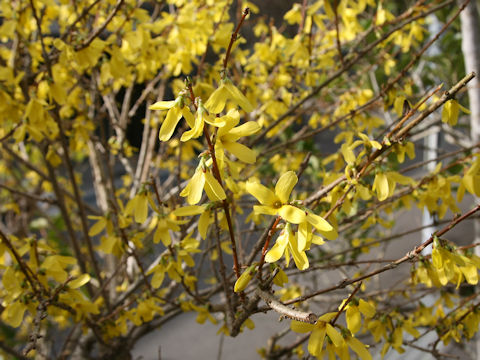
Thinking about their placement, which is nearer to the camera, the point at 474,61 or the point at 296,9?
the point at 296,9

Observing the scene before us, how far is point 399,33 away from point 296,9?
0.41 metres

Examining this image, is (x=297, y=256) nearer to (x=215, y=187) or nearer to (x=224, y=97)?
(x=215, y=187)

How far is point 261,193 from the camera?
22.7 inches

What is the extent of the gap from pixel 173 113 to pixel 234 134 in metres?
0.11

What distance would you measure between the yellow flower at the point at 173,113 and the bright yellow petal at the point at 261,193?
13 cm

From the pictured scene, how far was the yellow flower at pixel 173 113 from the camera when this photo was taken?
58 cm

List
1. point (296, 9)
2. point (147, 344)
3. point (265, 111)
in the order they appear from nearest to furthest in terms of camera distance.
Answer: point (296, 9)
point (265, 111)
point (147, 344)

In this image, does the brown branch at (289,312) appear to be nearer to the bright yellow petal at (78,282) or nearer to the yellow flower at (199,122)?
the yellow flower at (199,122)

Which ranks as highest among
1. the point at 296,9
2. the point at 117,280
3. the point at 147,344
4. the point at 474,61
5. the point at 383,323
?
the point at 296,9

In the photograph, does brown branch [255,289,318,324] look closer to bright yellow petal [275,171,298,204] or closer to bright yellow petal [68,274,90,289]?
bright yellow petal [275,171,298,204]

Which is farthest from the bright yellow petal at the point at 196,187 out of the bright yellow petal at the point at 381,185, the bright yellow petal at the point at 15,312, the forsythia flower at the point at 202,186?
the bright yellow petal at the point at 15,312

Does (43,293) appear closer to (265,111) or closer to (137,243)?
(137,243)

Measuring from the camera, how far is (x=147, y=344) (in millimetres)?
2695

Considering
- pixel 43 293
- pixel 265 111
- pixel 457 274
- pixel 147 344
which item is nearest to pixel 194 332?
pixel 147 344
